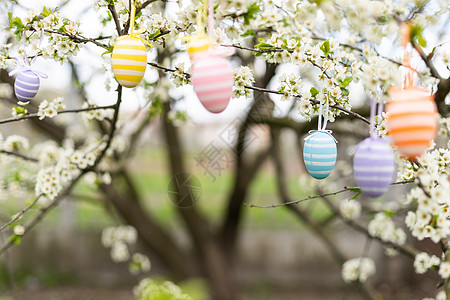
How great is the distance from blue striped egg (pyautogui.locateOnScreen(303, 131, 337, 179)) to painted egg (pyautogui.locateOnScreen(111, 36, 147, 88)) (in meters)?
0.62

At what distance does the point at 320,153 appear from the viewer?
145cm

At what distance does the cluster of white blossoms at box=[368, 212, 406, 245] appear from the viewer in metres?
2.80

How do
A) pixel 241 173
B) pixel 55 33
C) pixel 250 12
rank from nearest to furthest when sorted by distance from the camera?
pixel 250 12
pixel 55 33
pixel 241 173

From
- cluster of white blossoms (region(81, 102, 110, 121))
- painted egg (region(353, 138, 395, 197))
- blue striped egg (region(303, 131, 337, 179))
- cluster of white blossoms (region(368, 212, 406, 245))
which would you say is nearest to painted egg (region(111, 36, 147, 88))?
blue striped egg (region(303, 131, 337, 179))

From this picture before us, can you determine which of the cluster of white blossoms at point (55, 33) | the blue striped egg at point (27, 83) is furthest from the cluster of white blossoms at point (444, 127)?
the blue striped egg at point (27, 83)

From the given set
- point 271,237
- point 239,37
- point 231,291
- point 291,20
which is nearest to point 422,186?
point 239,37

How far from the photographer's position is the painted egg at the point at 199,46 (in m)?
1.25

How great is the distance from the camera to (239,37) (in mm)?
1655

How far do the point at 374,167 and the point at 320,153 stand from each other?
0.27 m

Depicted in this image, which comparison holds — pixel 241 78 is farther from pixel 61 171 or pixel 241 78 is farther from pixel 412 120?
pixel 61 171

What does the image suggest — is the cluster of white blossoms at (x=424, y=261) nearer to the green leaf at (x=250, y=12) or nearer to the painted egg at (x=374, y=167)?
the painted egg at (x=374, y=167)

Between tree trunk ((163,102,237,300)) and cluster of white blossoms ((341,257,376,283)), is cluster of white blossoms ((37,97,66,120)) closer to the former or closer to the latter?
tree trunk ((163,102,237,300))

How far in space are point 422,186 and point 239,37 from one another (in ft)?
2.73

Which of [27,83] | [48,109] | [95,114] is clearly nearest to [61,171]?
[95,114]
